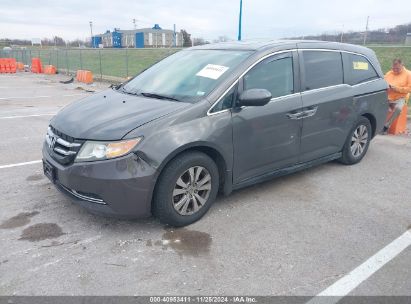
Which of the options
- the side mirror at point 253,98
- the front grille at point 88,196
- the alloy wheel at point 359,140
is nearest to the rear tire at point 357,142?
the alloy wheel at point 359,140

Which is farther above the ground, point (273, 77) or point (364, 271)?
point (273, 77)

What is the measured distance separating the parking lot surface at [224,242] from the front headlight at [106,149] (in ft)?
2.50

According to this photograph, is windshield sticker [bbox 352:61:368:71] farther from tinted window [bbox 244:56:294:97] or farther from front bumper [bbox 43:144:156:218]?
front bumper [bbox 43:144:156:218]

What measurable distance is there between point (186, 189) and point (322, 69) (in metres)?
2.48

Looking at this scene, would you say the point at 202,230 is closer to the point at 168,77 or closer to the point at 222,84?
the point at 222,84

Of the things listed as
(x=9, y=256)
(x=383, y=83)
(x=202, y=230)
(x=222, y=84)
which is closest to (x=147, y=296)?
(x=202, y=230)

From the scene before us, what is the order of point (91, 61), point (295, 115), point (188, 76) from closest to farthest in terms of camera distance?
point (188, 76), point (295, 115), point (91, 61)

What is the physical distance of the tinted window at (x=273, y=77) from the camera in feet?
13.1

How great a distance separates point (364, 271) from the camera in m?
3.05

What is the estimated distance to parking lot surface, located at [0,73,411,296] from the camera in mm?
2848

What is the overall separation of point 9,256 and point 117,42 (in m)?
74.5

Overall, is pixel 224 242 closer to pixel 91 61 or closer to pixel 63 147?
pixel 63 147

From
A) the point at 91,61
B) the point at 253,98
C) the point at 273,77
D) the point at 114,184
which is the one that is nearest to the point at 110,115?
the point at 114,184

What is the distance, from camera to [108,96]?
14.1 feet
